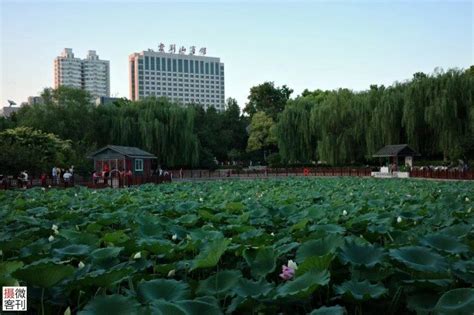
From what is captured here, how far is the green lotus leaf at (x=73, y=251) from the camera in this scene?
2533 mm

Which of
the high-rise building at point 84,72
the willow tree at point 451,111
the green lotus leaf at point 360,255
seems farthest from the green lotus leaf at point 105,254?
the high-rise building at point 84,72

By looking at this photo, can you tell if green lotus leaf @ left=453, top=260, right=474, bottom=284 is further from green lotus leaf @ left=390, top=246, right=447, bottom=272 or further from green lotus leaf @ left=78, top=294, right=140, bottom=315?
green lotus leaf @ left=78, top=294, right=140, bottom=315

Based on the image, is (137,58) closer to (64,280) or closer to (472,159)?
(472,159)

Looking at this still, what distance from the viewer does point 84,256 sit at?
262 centimetres

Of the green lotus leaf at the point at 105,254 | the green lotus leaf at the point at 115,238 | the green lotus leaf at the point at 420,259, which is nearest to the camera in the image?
the green lotus leaf at the point at 420,259

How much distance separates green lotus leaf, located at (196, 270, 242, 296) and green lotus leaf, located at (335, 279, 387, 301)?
1.36ft

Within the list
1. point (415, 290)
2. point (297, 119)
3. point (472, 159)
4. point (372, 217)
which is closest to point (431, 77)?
point (472, 159)

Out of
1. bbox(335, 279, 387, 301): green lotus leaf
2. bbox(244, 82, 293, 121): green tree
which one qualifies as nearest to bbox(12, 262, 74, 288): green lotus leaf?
bbox(335, 279, 387, 301): green lotus leaf

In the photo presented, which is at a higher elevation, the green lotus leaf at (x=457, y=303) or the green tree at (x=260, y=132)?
the green tree at (x=260, y=132)

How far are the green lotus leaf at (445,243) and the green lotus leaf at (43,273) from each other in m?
1.74

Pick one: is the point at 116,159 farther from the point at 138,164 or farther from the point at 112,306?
the point at 112,306

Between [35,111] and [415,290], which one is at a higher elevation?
[35,111]

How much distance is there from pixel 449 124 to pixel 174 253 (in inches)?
1001

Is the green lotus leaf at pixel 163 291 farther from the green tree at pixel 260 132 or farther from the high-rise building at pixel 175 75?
the high-rise building at pixel 175 75
